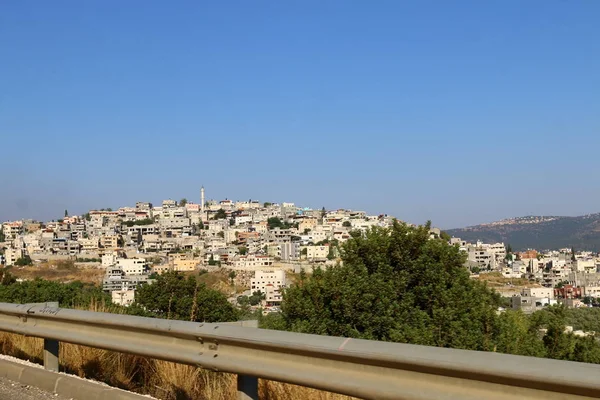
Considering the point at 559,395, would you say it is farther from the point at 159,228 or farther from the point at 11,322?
the point at 159,228

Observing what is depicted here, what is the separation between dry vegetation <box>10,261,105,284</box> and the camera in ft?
378

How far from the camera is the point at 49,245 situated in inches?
6973

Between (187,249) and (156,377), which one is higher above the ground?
(156,377)

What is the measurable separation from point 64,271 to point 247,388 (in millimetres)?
131124

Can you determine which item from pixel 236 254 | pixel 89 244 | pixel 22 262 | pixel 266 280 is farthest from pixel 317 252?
pixel 22 262

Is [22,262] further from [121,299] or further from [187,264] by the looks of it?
[121,299]

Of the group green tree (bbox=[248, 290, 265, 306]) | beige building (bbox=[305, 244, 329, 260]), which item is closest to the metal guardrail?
green tree (bbox=[248, 290, 265, 306])

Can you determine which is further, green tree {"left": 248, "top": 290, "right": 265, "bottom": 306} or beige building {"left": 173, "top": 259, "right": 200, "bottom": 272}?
beige building {"left": 173, "top": 259, "right": 200, "bottom": 272}

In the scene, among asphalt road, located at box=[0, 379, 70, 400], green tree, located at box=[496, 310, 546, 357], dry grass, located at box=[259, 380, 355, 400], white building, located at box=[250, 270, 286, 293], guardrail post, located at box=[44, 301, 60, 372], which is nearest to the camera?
dry grass, located at box=[259, 380, 355, 400]

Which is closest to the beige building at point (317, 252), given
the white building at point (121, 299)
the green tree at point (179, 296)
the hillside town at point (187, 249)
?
the hillside town at point (187, 249)

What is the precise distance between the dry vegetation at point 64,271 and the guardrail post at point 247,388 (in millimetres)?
113403

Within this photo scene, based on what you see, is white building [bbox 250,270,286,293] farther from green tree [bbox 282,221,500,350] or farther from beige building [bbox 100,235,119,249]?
green tree [bbox 282,221,500,350]

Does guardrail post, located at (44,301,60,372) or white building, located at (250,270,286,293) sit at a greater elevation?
guardrail post, located at (44,301,60,372)

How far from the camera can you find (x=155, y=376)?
545 cm
